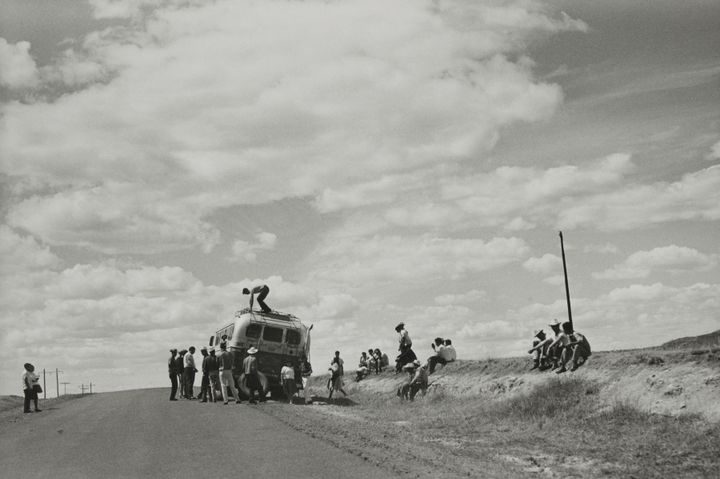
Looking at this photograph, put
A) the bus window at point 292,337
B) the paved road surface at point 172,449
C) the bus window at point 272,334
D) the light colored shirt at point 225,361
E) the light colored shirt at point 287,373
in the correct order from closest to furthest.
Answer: the paved road surface at point 172,449 < the light colored shirt at point 225,361 < the light colored shirt at point 287,373 < the bus window at point 272,334 < the bus window at point 292,337

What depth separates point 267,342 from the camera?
2591 centimetres

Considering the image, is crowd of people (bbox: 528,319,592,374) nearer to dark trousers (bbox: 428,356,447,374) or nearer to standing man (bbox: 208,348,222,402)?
dark trousers (bbox: 428,356,447,374)

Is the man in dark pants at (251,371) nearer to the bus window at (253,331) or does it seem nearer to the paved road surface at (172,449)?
the bus window at (253,331)

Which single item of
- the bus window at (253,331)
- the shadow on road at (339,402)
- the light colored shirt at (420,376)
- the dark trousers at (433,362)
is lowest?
the shadow on road at (339,402)

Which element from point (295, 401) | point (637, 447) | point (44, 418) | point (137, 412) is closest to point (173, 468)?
point (637, 447)

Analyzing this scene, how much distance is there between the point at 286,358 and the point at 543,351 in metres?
9.99

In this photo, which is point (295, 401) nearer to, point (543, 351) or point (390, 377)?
point (390, 377)

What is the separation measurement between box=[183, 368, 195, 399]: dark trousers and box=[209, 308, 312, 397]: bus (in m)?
1.59

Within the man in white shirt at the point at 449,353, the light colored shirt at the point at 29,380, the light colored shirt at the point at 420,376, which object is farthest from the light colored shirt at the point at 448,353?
the light colored shirt at the point at 29,380

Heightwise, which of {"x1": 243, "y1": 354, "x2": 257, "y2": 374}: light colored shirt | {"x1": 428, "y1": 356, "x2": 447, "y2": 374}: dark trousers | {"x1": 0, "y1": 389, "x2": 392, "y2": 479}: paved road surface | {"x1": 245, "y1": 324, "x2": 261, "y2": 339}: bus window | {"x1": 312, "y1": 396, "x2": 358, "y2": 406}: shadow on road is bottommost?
{"x1": 312, "y1": 396, "x2": 358, "y2": 406}: shadow on road

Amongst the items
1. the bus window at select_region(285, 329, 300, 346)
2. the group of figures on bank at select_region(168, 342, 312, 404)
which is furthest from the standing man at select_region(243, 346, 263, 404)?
the bus window at select_region(285, 329, 300, 346)

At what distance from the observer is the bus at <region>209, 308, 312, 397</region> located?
25.4 meters

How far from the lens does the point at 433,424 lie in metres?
18.0

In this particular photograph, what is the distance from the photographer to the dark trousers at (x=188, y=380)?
Answer: 84.9 feet
